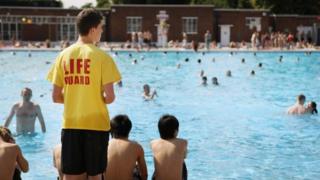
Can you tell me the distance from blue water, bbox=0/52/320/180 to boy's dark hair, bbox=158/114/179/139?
9.66 feet

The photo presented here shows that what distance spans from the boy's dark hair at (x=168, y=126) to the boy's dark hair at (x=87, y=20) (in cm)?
159

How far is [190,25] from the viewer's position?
5641 cm

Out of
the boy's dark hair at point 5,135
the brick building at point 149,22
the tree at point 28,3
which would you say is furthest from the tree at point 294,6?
the boy's dark hair at point 5,135

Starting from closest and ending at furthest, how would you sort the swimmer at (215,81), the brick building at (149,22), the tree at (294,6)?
the swimmer at (215,81)
the brick building at (149,22)
the tree at (294,6)

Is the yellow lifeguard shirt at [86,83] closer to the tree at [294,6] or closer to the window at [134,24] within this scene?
the window at [134,24]

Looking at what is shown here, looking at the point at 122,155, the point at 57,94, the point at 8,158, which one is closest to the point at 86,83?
the point at 57,94

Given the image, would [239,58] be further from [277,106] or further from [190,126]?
[190,126]

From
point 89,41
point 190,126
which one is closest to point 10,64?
point 190,126

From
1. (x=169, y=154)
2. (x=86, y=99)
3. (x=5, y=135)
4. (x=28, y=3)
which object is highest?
(x=28, y=3)

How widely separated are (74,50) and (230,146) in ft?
23.7

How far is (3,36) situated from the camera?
56.5 m

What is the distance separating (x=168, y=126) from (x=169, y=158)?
32 cm

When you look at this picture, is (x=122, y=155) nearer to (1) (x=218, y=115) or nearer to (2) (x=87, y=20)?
(2) (x=87, y=20)

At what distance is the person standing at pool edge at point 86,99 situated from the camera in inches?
185
